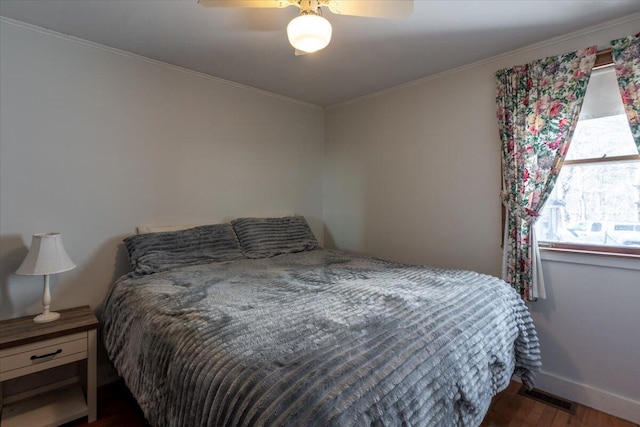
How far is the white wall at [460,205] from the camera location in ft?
6.56

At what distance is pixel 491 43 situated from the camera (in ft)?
7.38

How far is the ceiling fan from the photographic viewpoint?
4.39 ft

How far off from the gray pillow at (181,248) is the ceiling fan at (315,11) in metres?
1.56

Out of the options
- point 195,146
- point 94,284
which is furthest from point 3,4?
point 94,284

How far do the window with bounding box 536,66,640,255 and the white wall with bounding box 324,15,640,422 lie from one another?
0.19 metres

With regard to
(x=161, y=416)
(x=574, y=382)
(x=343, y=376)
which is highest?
(x=343, y=376)

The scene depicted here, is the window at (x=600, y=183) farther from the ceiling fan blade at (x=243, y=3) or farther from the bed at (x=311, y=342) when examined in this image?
the ceiling fan blade at (x=243, y=3)

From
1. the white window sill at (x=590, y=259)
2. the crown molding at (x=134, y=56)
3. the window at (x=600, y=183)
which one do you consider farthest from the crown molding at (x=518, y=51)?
the white window sill at (x=590, y=259)

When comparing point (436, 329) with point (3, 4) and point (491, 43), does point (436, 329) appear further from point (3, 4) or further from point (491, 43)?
point (3, 4)

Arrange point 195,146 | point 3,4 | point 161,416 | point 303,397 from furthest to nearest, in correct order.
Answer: point 195,146 → point 3,4 → point 161,416 → point 303,397

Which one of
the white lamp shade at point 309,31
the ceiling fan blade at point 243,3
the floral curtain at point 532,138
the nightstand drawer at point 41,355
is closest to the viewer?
the white lamp shade at point 309,31

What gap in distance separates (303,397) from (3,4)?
258 centimetres

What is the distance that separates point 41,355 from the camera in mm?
1715

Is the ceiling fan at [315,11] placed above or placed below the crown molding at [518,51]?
below
